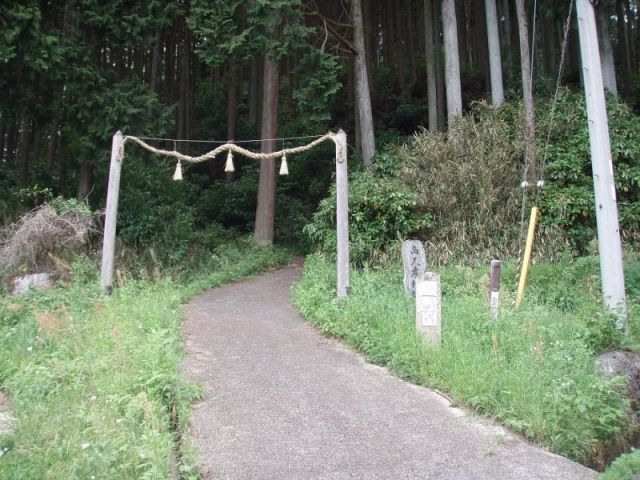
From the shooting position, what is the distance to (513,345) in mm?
6980

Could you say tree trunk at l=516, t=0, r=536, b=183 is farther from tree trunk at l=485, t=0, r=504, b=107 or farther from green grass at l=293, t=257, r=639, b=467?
green grass at l=293, t=257, r=639, b=467

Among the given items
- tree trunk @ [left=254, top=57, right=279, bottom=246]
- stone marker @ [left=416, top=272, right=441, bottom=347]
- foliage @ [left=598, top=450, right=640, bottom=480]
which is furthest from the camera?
tree trunk @ [left=254, top=57, right=279, bottom=246]

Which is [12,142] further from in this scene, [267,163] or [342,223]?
[342,223]

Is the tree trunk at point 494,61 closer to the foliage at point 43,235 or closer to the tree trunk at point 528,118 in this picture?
the tree trunk at point 528,118

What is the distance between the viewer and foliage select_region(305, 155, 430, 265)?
13.3m

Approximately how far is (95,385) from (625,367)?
6.20m

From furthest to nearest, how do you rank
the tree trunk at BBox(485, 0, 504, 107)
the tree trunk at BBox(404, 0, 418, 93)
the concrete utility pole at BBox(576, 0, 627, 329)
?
the tree trunk at BBox(404, 0, 418, 93) < the tree trunk at BBox(485, 0, 504, 107) < the concrete utility pole at BBox(576, 0, 627, 329)

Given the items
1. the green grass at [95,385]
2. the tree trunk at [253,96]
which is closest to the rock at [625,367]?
the green grass at [95,385]

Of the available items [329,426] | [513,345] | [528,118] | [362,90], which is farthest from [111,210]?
[528,118]

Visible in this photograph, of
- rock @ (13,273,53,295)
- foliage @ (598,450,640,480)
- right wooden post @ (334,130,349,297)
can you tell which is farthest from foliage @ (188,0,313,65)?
foliage @ (598,450,640,480)

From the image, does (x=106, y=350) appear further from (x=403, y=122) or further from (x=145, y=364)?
(x=403, y=122)

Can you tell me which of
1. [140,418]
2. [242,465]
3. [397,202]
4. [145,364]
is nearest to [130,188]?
[397,202]

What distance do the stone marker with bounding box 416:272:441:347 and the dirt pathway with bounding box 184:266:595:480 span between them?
75cm

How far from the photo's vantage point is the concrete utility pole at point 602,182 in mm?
8016
